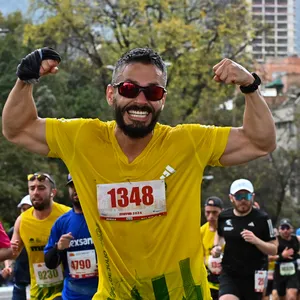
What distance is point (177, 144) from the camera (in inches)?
180

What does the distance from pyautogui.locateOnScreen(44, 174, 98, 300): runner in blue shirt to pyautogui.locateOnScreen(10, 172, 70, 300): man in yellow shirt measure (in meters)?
0.58

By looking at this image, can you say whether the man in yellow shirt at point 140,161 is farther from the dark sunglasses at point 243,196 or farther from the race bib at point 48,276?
the dark sunglasses at point 243,196

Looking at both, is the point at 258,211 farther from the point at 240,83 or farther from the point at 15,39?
the point at 15,39

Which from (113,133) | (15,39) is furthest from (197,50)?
(113,133)

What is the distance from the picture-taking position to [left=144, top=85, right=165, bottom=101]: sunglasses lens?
4434 mm

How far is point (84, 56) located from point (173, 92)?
509cm

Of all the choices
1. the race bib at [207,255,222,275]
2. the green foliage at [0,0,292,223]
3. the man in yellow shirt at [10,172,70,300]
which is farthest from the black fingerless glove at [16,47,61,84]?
the green foliage at [0,0,292,223]

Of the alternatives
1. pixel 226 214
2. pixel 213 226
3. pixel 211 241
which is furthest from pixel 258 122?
pixel 213 226

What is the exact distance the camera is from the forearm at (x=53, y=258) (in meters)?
8.39

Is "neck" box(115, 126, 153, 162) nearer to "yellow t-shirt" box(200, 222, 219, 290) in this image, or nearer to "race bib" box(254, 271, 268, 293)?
"race bib" box(254, 271, 268, 293)

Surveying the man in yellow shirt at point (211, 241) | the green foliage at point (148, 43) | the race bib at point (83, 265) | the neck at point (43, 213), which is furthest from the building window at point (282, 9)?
the race bib at point (83, 265)

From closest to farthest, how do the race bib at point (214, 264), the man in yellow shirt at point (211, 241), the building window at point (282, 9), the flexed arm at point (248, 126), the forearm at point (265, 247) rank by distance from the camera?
the flexed arm at point (248, 126) < the forearm at point (265, 247) < the race bib at point (214, 264) < the man in yellow shirt at point (211, 241) < the building window at point (282, 9)

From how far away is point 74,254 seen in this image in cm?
841

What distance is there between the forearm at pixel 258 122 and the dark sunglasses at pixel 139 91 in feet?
1.57
